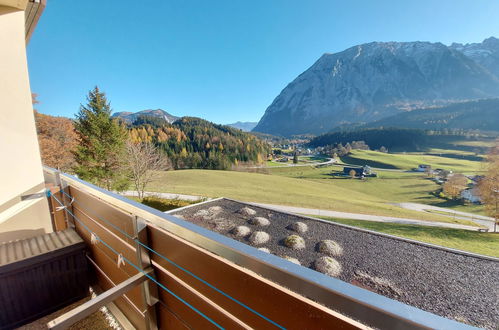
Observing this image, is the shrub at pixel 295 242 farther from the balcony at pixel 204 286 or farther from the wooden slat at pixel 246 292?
the wooden slat at pixel 246 292

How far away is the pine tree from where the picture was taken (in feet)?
42.0

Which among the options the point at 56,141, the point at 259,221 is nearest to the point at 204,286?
the point at 259,221

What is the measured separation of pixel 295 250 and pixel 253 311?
6948mm

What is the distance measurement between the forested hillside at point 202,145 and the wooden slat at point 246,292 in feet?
155

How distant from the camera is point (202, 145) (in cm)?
5884

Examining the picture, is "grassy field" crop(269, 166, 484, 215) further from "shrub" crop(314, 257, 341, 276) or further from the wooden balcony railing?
the wooden balcony railing

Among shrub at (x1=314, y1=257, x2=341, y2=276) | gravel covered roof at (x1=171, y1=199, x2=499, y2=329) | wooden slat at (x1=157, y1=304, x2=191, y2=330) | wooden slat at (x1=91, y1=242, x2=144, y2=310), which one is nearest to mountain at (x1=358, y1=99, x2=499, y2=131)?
gravel covered roof at (x1=171, y1=199, x2=499, y2=329)

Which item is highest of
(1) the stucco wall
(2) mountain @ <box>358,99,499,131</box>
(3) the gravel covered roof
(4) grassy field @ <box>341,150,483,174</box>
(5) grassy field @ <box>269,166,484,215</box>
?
(2) mountain @ <box>358,99,499,131</box>

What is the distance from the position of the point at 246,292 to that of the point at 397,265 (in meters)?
7.62

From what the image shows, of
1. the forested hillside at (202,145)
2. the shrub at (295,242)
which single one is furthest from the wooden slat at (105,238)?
the forested hillside at (202,145)

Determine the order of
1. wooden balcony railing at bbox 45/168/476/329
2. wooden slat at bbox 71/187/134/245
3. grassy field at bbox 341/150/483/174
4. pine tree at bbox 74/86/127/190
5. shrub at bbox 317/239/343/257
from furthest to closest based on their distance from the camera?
grassy field at bbox 341/150/483/174, pine tree at bbox 74/86/127/190, shrub at bbox 317/239/343/257, wooden slat at bbox 71/187/134/245, wooden balcony railing at bbox 45/168/476/329

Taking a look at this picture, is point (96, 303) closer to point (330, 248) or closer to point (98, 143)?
point (330, 248)

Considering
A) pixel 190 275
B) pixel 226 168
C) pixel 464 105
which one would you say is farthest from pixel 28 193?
pixel 464 105

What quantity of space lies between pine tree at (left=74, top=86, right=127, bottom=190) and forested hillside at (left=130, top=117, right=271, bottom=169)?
34.7 m
